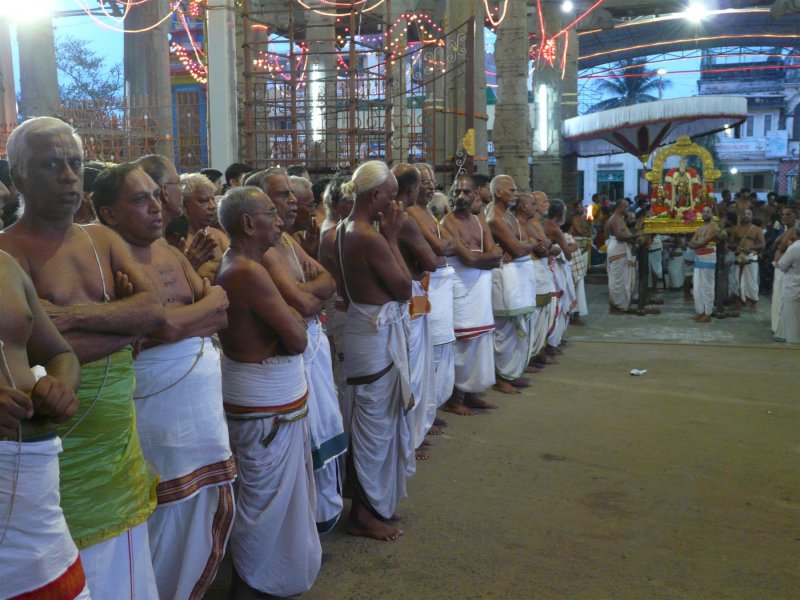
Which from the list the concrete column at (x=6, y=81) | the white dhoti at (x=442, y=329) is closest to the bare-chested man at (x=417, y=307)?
the white dhoti at (x=442, y=329)

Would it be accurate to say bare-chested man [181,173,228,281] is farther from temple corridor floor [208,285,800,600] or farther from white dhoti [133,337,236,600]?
temple corridor floor [208,285,800,600]

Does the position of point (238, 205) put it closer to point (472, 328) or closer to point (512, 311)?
point (472, 328)

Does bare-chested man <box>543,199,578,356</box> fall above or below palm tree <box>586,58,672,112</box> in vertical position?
below

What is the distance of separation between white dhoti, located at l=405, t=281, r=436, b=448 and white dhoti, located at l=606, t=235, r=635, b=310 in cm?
740

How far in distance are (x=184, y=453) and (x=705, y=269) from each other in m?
9.59

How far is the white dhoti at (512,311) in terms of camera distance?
693cm

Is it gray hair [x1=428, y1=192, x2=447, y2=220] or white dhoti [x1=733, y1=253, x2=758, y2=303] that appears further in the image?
white dhoti [x1=733, y1=253, x2=758, y2=303]

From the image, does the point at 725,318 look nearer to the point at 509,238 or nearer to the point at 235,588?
the point at 509,238

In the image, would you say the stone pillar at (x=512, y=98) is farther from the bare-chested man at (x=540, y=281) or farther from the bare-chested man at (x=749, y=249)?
the bare-chested man at (x=540, y=281)

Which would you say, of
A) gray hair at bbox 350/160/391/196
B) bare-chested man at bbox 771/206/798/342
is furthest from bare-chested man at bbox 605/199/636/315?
gray hair at bbox 350/160/391/196

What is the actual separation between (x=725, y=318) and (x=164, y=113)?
8258 millimetres

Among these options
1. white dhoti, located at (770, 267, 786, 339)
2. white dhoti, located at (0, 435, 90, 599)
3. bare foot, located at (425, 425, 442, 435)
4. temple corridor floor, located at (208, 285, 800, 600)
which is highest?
white dhoti, located at (0, 435, 90, 599)

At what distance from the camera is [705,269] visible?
35.9ft

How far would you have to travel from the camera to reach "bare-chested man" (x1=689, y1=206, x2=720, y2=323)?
35.7ft
